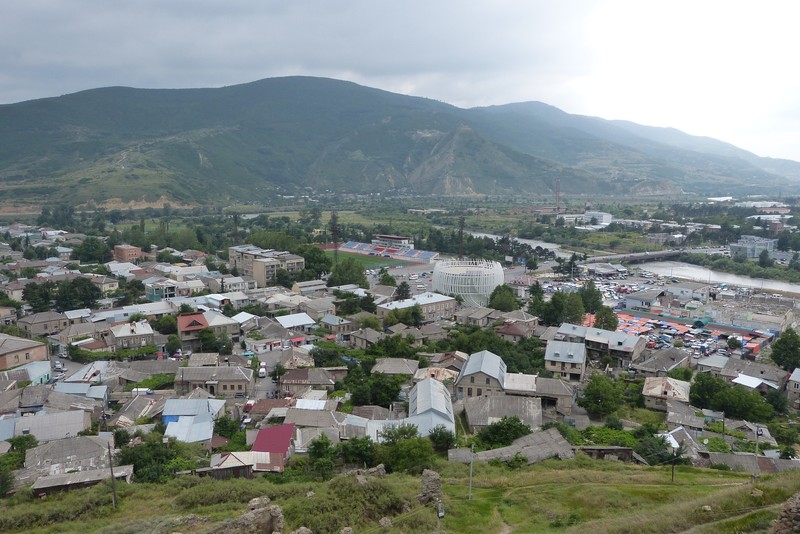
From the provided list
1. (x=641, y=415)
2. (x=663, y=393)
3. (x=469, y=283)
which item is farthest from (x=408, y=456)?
(x=469, y=283)

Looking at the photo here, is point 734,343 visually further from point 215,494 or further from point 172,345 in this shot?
point 172,345

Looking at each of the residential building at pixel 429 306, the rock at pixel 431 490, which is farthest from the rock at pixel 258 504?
the residential building at pixel 429 306

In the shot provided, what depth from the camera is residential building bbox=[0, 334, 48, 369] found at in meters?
24.4

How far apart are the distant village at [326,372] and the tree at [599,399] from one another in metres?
0.21

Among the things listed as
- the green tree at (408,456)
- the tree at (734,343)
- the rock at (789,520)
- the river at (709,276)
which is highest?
the rock at (789,520)

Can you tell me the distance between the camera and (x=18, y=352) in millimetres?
24875

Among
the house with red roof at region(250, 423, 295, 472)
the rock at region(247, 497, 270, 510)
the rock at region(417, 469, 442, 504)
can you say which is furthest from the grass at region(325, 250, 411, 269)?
the rock at region(247, 497, 270, 510)

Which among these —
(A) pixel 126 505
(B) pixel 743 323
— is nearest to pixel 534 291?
(B) pixel 743 323

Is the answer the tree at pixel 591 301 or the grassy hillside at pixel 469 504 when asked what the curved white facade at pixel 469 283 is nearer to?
the tree at pixel 591 301

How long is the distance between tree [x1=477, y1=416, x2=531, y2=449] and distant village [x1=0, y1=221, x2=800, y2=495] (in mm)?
453

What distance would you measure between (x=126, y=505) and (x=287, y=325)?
60.1 ft

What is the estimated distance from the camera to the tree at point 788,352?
2492cm

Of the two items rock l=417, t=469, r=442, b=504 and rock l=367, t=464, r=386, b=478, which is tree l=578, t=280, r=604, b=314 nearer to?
rock l=367, t=464, r=386, b=478

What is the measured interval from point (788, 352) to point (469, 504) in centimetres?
2061
